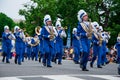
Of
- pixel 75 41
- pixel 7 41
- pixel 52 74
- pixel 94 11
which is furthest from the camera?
pixel 94 11

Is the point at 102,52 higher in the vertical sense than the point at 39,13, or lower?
lower

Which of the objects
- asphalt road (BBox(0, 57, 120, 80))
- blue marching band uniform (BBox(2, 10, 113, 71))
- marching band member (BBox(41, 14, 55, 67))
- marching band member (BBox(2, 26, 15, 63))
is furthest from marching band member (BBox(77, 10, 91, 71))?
marching band member (BBox(2, 26, 15, 63))

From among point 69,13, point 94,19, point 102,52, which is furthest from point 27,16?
point 102,52

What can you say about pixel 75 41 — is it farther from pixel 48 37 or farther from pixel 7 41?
pixel 48 37

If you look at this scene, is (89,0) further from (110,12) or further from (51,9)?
(51,9)

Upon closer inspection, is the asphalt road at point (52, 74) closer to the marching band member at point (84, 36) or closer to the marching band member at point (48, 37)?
the marching band member at point (84, 36)

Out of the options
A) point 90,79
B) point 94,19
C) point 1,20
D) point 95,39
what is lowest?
point 90,79

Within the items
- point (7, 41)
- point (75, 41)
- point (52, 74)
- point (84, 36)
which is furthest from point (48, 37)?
point (75, 41)

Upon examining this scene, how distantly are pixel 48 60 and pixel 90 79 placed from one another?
656cm

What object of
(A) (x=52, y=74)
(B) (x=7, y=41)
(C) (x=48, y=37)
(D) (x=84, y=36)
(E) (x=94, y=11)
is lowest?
(A) (x=52, y=74)

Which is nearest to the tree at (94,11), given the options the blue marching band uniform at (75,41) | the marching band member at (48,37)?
the blue marching band uniform at (75,41)

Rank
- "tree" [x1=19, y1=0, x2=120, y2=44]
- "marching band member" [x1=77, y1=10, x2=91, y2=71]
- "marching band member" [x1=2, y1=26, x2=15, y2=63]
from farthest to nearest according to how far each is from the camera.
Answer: "tree" [x1=19, y1=0, x2=120, y2=44]
"marching band member" [x1=2, y1=26, x2=15, y2=63]
"marching band member" [x1=77, y1=10, x2=91, y2=71]

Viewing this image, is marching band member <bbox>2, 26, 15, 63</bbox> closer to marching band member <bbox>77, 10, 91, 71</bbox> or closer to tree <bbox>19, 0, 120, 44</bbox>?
marching band member <bbox>77, 10, 91, 71</bbox>

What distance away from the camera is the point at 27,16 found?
227 feet
